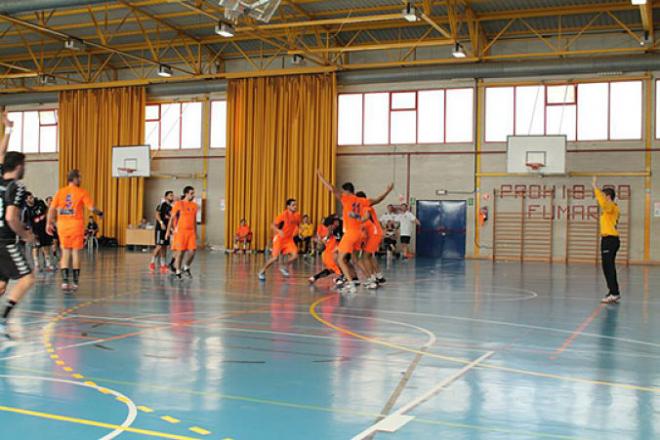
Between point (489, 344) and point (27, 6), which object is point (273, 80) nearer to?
point (27, 6)

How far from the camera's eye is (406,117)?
3006 cm

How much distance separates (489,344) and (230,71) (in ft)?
91.1

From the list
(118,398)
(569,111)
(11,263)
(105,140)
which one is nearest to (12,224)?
(11,263)

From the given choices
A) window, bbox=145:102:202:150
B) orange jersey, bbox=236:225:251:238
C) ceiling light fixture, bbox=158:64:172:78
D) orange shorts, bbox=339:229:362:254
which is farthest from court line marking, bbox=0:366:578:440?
window, bbox=145:102:202:150

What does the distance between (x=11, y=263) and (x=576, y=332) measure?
6760 mm

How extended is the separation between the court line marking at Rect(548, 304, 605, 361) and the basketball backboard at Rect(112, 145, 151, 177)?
25.4 meters

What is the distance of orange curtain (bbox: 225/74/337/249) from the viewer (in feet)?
102

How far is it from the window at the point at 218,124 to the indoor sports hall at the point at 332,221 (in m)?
0.12

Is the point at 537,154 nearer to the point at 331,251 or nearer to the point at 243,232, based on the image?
the point at 243,232

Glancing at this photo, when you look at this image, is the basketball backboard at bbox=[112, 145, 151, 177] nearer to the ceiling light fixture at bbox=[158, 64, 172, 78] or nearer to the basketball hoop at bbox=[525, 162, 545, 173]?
the ceiling light fixture at bbox=[158, 64, 172, 78]

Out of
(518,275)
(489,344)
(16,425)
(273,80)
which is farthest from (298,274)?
(273,80)

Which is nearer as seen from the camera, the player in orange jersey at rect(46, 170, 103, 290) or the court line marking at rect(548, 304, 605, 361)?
the court line marking at rect(548, 304, 605, 361)

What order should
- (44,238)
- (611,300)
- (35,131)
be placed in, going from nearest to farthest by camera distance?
(611,300), (44,238), (35,131)

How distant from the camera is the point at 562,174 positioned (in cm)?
2773
